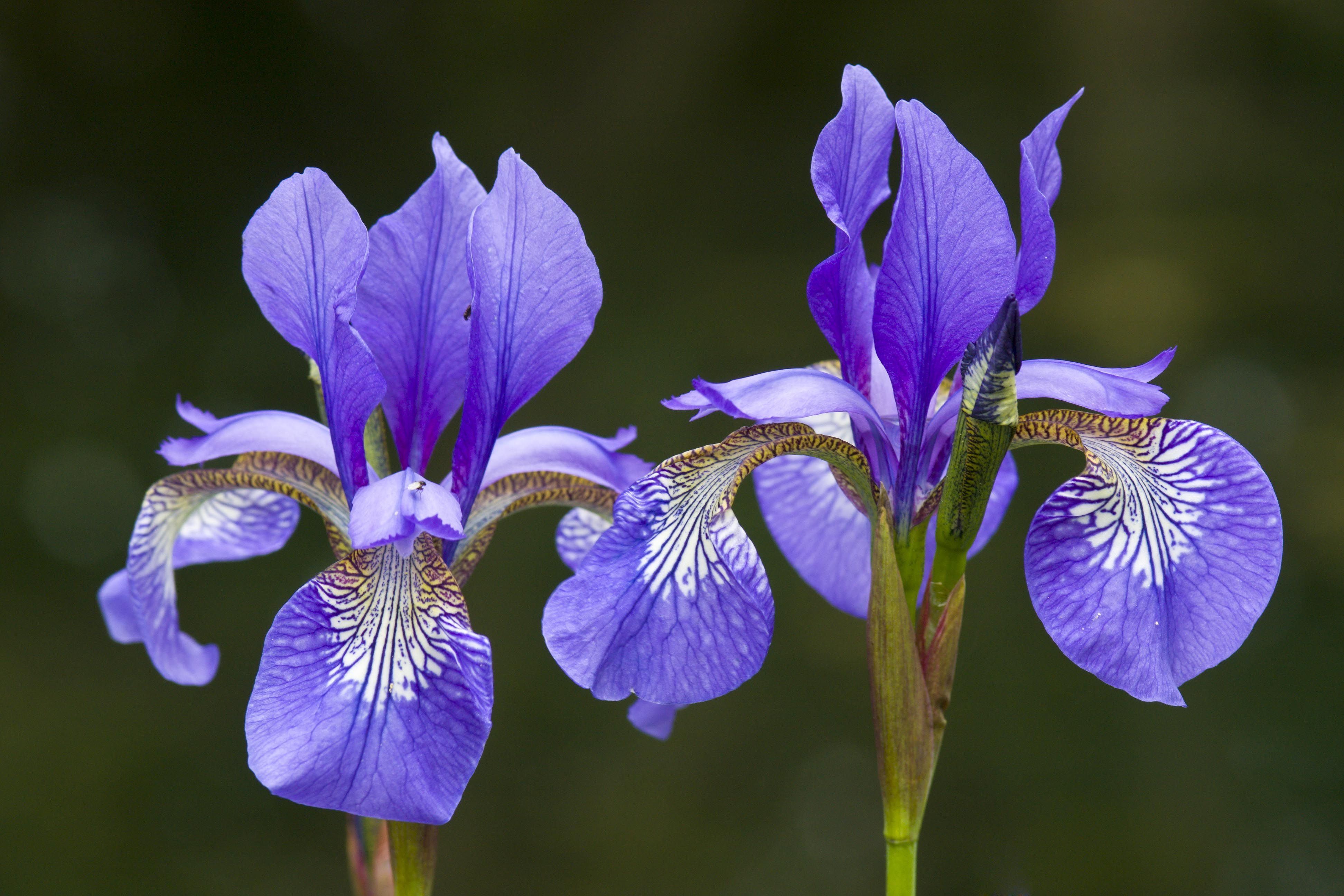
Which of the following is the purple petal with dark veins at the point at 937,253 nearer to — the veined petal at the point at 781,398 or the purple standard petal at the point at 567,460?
the veined petal at the point at 781,398

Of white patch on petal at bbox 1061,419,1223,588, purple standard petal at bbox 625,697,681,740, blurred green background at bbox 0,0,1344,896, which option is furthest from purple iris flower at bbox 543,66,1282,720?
blurred green background at bbox 0,0,1344,896

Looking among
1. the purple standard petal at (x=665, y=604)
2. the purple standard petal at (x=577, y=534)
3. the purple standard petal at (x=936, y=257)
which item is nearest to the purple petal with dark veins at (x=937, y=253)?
the purple standard petal at (x=936, y=257)

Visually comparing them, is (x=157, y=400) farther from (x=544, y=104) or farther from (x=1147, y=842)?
(x=1147, y=842)

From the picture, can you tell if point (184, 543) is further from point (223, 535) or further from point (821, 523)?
point (821, 523)

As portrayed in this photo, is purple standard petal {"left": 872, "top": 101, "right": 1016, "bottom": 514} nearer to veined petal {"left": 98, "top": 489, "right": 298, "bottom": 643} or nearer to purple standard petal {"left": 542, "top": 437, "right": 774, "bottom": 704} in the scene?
purple standard petal {"left": 542, "top": 437, "right": 774, "bottom": 704}

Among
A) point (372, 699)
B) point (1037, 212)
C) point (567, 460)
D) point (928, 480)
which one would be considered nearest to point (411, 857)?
point (372, 699)

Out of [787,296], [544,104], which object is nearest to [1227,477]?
[787,296]
